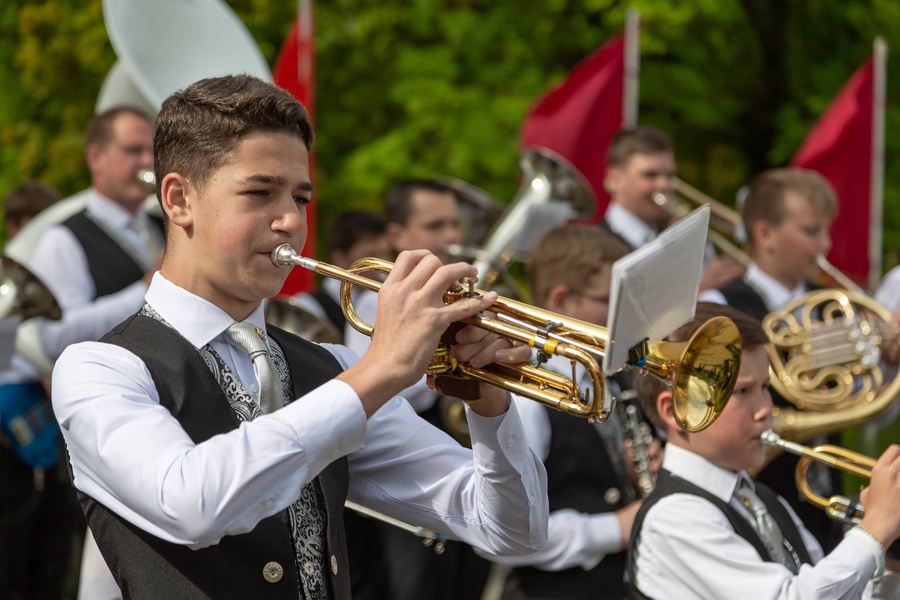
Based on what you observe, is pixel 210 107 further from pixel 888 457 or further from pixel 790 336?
pixel 790 336

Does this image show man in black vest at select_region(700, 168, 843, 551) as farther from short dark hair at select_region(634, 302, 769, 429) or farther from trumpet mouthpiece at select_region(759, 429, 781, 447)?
trumpet mouthpiece at select_region(759, 429, 781, 447)

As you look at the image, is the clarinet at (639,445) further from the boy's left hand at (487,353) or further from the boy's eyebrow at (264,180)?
the boy's eyebrow at (264,180)

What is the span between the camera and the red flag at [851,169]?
8773 mm

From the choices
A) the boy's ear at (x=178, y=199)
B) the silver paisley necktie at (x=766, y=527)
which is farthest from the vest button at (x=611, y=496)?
the boy's ear at (x=178, y=199)

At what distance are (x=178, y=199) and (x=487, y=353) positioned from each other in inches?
26.8

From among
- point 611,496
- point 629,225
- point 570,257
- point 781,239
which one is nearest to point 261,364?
point 611,496

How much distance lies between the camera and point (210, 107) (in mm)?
2494

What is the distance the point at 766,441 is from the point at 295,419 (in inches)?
68.6

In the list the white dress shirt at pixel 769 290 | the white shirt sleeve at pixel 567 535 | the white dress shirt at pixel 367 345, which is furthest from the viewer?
the white dress shirt at pixel 769 290

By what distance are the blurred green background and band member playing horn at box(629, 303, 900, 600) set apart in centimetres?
682

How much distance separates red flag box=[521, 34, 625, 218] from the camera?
8227mm

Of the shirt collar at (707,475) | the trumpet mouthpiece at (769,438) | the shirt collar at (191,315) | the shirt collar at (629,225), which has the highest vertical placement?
the trumpet mouthpiece at (769,438)

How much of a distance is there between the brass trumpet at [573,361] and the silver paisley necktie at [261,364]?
20 centimetres

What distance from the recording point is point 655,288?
7.32 feet
